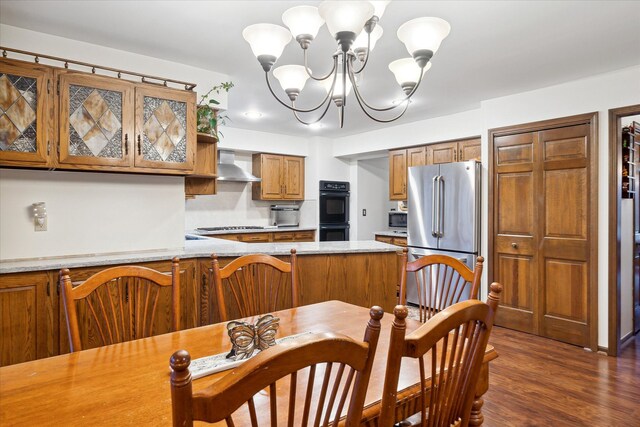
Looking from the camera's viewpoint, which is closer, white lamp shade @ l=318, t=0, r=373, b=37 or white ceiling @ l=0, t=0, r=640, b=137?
white lamp shade @ l=318, t=0, r=373, b=37

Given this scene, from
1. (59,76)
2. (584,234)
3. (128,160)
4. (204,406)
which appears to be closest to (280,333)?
(204,406)

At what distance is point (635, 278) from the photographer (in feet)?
12.4

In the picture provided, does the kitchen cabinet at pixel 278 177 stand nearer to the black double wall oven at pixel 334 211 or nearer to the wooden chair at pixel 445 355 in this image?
the black double wall oven at pixel 334 211

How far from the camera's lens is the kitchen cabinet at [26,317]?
2121 millimetres

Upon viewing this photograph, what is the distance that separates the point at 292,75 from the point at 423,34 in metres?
0.74

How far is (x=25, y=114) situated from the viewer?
2.32 meters

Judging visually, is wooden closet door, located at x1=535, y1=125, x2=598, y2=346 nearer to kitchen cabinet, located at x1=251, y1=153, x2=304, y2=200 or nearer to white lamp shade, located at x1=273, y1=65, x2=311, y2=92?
white lamp shade, located at x1=273, y1=65, x2=311, y2=92

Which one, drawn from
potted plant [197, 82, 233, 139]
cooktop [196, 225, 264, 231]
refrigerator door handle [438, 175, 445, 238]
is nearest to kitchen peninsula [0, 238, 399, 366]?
potted plant [197, 82, 233, 139]

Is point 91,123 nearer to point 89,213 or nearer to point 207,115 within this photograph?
point 89,213

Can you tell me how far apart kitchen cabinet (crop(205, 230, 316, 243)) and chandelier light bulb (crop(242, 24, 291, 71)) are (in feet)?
12.2

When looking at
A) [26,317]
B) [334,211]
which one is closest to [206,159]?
[26,317]

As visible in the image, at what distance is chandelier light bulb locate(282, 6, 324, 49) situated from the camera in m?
1.62

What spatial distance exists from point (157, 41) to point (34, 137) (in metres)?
1.03

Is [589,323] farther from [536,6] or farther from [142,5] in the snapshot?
[142,5]
